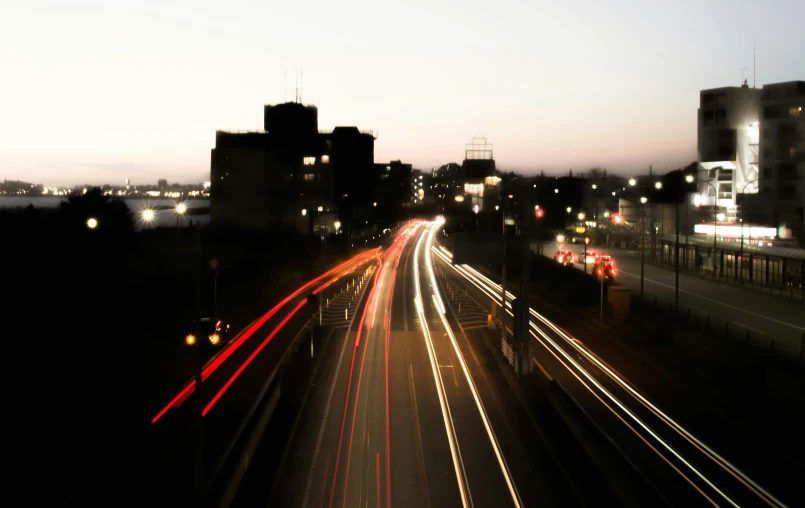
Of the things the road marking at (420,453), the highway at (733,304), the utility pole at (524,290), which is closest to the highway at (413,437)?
the road marking at (420,453)

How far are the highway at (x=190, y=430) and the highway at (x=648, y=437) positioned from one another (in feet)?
27.6

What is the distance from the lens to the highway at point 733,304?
1029 inches

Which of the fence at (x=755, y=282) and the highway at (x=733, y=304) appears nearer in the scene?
the highway at (x=733, y=304)

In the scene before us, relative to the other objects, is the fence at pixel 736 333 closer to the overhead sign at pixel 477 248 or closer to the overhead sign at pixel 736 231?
the overhead sign at pixel 477 248

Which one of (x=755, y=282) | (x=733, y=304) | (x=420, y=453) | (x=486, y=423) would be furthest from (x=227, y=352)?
(x=755, y=282)

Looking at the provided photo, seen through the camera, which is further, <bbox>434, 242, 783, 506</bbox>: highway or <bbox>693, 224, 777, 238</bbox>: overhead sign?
<bbox>693, 224, 777, 238</bbox>: overhead sign

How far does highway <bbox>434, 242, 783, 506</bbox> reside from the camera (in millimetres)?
11539

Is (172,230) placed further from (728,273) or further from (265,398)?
(728,273)

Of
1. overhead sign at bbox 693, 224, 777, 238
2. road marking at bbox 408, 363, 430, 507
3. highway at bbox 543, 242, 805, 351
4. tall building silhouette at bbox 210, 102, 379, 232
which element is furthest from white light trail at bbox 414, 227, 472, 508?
tall building silhouette at bbox 210, 102, 379, 232

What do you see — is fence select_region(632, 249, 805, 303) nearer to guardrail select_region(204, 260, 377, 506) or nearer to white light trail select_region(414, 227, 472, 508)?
white light trail select_region(414, 227, 472, 508)

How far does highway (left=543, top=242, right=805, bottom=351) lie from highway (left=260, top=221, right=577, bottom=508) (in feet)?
36.3

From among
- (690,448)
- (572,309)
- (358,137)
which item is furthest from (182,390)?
(358,137)

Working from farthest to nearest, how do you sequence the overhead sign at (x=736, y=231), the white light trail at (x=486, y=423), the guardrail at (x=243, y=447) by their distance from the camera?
the overhead sign at (x=736, y=231) → the white light trail at (x=486, y=423) → the guardrail at (x=243, y=447)

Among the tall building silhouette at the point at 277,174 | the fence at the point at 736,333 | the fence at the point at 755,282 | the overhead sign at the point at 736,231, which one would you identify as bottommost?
the fence at the point at 736,333
